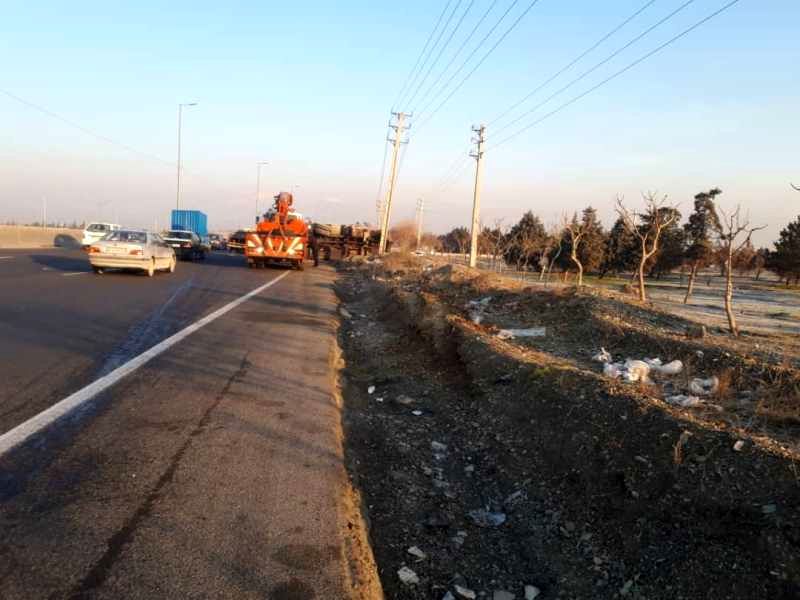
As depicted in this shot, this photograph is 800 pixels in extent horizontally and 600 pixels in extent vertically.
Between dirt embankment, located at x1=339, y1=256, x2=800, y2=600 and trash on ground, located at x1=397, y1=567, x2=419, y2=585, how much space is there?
1 cm

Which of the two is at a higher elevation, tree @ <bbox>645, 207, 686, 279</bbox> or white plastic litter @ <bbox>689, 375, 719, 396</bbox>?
tree @ <bbox>645, 207, 686, 279</bbox>

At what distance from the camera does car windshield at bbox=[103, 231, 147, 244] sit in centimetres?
2049

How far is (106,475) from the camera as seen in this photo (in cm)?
453

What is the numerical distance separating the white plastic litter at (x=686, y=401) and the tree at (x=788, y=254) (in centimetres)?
4811

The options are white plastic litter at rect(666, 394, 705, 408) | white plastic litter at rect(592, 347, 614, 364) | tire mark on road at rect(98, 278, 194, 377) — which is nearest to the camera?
white plastic litter at rect(666, 394, 705, 408)

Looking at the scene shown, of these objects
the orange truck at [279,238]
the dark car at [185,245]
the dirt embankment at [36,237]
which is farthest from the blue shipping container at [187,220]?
the orange truck at [279,238]

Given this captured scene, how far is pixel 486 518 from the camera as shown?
16.9 ft

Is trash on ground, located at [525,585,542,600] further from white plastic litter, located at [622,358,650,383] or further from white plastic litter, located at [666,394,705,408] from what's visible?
white plastic litter, located at [622,358,650,383]

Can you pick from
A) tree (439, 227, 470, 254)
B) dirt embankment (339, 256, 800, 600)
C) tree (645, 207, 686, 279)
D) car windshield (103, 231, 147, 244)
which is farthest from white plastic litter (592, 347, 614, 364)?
tree (439, 227, 470, 254)

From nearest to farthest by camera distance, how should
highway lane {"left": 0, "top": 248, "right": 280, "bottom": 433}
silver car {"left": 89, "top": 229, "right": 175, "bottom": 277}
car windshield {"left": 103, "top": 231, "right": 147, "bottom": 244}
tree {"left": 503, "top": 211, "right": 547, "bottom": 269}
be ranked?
highway lane {"left": 0, "top": 248, "right": 280, "bottom": 433} < silver car {"left": 89, "top": 229, "right": 175, "bottom": 277} < car windshield {"left": 103, "top": 231, "right": 147, "bottom": 244} < tree {"left": 503, "top": 211, "right": 547, "bottom": 269}

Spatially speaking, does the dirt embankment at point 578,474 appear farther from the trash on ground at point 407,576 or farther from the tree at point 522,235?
the tree at point 522,235

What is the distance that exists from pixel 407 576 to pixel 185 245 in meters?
32.2

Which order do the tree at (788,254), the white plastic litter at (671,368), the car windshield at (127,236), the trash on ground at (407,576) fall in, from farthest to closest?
1. the tree at (788,254)
2. the car windshield at (127,236)
3. the white plastic litter at (671,368)
4. the trash on ground at (407,576)

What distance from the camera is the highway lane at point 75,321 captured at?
22.1 ft
